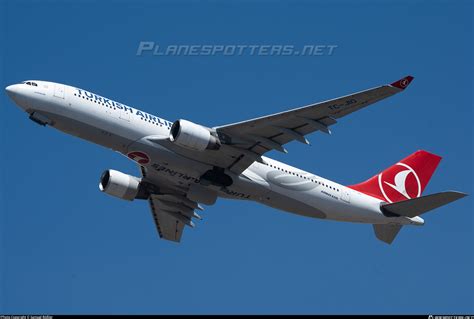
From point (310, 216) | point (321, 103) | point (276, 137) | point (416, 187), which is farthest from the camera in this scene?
point (416, 187)

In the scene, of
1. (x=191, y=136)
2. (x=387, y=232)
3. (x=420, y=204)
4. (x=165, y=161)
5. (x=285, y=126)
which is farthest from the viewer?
(x=387, y=232)

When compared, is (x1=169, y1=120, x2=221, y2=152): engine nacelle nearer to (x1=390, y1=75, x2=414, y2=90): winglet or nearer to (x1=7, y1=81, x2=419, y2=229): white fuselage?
(x1=7, y1=81, x2=419, y2=229): white fuselage

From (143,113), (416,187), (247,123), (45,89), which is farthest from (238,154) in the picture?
(416,187)

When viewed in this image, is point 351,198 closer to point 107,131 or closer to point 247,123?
point 247,123

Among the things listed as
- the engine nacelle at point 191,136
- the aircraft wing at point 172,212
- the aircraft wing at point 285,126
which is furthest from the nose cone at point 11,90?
the aircraft wing at point 172,212

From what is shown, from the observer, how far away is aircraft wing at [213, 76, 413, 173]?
1512 inches

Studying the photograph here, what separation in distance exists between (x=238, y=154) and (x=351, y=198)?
25.2 ft

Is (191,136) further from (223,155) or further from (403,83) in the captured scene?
(403,83)

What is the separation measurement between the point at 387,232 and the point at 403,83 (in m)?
13.6

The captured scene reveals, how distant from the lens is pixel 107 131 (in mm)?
41438

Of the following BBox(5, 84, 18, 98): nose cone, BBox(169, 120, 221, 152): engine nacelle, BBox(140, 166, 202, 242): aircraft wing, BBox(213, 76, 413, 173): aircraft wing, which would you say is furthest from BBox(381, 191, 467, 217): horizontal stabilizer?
BBox(5, 84, 18, 98): nose cone

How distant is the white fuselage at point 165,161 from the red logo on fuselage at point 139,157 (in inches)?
9.8

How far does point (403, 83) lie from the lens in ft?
120

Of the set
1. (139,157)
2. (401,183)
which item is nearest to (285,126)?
(139,157)
